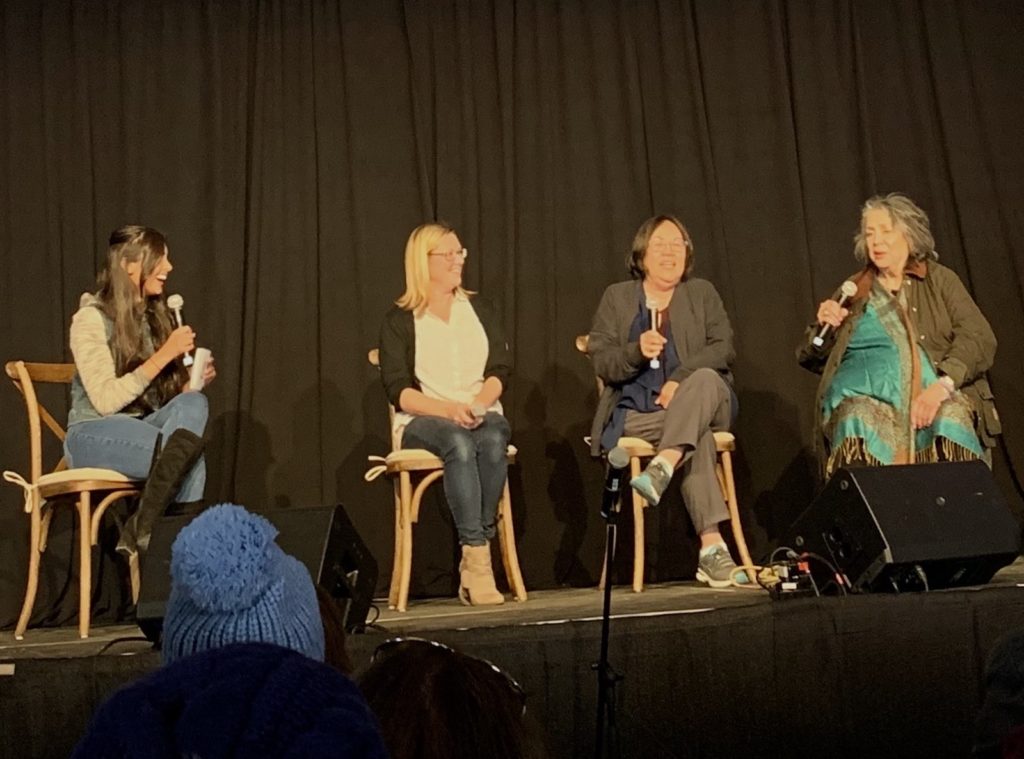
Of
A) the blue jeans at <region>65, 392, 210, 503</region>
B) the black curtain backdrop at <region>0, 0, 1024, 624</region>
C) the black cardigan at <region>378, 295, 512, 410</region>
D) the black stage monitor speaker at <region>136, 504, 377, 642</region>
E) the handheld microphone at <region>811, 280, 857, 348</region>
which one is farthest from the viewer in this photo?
the black curtain backdrop at <region>0, 0, 1024, 624</region>

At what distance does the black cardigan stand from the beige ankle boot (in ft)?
1.62

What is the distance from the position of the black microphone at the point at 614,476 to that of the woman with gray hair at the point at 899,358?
58.5 inches

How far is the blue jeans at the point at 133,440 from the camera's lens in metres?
3.56

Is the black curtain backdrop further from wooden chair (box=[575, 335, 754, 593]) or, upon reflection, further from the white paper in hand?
the white paper in hand

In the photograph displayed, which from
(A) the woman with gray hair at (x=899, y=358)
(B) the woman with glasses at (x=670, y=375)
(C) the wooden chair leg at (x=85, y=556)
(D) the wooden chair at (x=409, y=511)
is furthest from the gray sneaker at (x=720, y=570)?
(C) the wooden chair leg at (x=85, y=556)

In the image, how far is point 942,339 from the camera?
13.2 ft

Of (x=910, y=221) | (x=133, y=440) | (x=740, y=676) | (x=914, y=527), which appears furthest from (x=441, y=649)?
(x=910, y=221)

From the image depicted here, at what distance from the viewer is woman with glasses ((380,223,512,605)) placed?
3779 mm

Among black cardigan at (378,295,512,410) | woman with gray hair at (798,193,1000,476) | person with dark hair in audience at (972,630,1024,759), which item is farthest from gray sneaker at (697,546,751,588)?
person with dark hair in audience at (972,630,1024,759)

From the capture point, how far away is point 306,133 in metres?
4.78

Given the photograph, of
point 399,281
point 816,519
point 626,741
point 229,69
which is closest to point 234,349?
point 399,281

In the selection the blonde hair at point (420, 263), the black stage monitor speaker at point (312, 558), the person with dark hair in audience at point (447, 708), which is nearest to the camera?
the person with dark hair in audience at point (447, 708)

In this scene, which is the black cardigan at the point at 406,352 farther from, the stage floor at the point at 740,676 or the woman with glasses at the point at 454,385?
the stage floor at the point at 740,676

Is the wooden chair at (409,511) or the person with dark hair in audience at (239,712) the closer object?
the person with dark hair in audience at (239,712)
